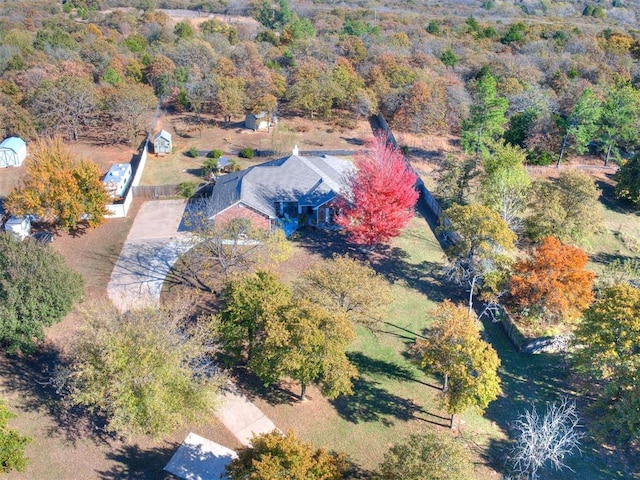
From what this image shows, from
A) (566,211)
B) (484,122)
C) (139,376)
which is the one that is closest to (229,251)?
(139,376)

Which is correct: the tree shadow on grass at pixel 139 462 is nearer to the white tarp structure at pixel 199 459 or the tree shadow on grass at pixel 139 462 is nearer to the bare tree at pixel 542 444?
the white tarp structure at pixel 199 459

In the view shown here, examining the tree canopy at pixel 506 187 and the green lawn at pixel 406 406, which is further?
the tree canopy at pixel 506 187

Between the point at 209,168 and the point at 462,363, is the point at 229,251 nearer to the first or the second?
the point at 209,168

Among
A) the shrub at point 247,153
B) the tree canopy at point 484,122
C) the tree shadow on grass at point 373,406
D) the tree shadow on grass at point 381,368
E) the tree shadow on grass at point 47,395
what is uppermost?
the tree canopy at point 484,122

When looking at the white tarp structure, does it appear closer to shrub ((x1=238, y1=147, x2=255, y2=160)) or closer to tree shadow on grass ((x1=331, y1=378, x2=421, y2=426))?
tree shadow on grass ((x1=331, y1=378, x2=421, y2=426))

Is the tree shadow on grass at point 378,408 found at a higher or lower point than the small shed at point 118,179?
lower

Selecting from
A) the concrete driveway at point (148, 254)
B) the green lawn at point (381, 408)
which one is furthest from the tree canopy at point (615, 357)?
the concrete driveway at point (148, 254)

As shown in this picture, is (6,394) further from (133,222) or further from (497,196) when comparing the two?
(497,196)

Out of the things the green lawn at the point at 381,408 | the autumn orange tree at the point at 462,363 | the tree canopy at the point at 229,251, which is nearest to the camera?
the autumn orange tree at the point at 462,363
